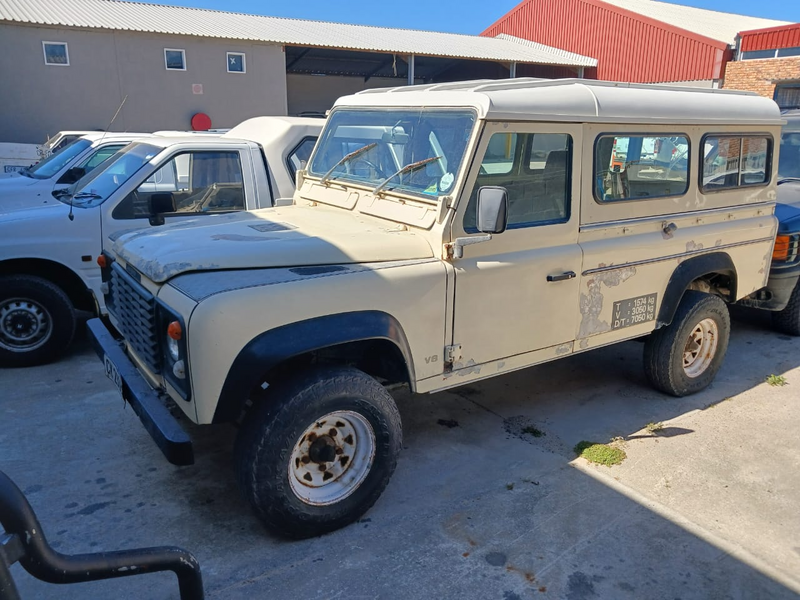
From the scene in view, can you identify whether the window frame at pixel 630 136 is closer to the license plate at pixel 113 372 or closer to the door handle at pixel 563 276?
the door handle at pixel 563 276

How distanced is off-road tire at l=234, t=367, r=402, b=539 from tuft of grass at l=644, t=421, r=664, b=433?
213 cm

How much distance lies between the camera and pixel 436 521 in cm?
338

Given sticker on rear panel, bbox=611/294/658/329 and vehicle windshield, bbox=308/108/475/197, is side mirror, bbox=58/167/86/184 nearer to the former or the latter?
vehicle windshield, bbox=308/108/475/197

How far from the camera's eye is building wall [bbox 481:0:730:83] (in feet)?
73.7

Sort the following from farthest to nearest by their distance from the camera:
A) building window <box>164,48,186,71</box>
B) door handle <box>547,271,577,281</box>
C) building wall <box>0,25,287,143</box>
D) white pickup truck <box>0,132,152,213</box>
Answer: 1. building window <box>164,48,186,71</box>
2. building wall <box>0,25,287,143</box>
3. white pickup truck <box>0,132,152,213</box>
4. door handle <box>547,271,577,281</box>

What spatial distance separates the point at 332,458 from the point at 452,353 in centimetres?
85

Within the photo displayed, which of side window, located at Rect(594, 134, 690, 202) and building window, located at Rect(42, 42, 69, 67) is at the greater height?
building window, located at Rect(42, 42, 69, 67)

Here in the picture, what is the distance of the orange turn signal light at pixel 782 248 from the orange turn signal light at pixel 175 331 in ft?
17.2

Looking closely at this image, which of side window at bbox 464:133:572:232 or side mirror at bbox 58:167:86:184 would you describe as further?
side mirror at bbox 58:167:86:184

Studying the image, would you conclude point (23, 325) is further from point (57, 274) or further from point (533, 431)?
point (533, 431)

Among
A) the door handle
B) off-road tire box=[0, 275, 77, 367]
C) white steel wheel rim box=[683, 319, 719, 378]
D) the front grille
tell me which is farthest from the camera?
off-road tire box=[0, 275, 77, 367]

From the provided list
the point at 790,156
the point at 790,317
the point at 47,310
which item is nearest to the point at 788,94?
the point at 790,156

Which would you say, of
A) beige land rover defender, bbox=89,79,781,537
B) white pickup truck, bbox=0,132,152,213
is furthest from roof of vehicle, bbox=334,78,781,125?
white pickup truck, bbox=0,132,152,213

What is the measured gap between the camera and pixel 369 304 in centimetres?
309
